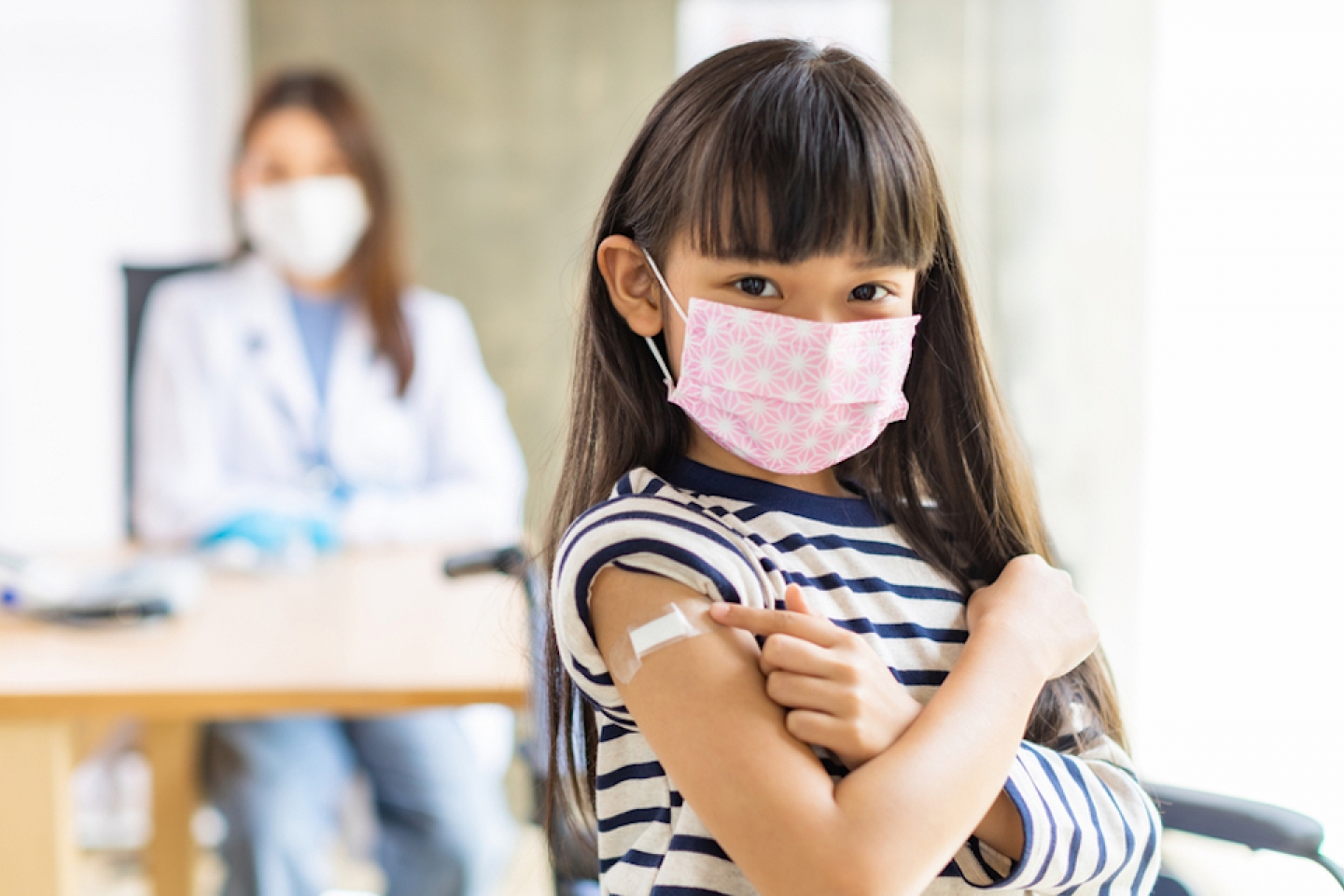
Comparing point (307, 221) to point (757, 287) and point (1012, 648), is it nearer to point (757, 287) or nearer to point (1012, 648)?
point (757, 287)

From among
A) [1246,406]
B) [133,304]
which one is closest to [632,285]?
[1246,406]

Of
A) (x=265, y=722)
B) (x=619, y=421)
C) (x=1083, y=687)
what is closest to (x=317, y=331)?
(x=265, y=722)

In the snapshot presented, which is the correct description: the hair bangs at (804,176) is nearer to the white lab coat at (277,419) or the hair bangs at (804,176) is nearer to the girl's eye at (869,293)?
the girl's eye at (869,293)

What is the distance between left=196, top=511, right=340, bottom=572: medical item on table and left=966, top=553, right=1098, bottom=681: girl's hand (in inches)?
46.6

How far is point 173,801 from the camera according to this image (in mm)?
1499

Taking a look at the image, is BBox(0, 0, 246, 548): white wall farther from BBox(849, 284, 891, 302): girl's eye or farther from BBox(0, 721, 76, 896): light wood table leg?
BBox(849, 284, 891, 302): girl's eye

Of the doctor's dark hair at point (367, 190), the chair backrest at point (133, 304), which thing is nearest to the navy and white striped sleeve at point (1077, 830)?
the doctor's dark hair at point (367, 190)

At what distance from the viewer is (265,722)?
1.57 metres

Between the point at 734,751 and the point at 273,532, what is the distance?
4.29 ft

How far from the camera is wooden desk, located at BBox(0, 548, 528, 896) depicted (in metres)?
1.17

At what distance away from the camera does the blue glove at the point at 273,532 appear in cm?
176

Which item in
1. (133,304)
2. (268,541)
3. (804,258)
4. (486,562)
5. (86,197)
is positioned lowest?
(268,541)

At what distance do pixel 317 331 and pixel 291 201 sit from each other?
266 mm

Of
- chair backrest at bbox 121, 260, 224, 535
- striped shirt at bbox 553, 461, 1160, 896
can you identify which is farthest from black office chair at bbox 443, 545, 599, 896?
chair backrest at bbox 121, 260, 224, 535
